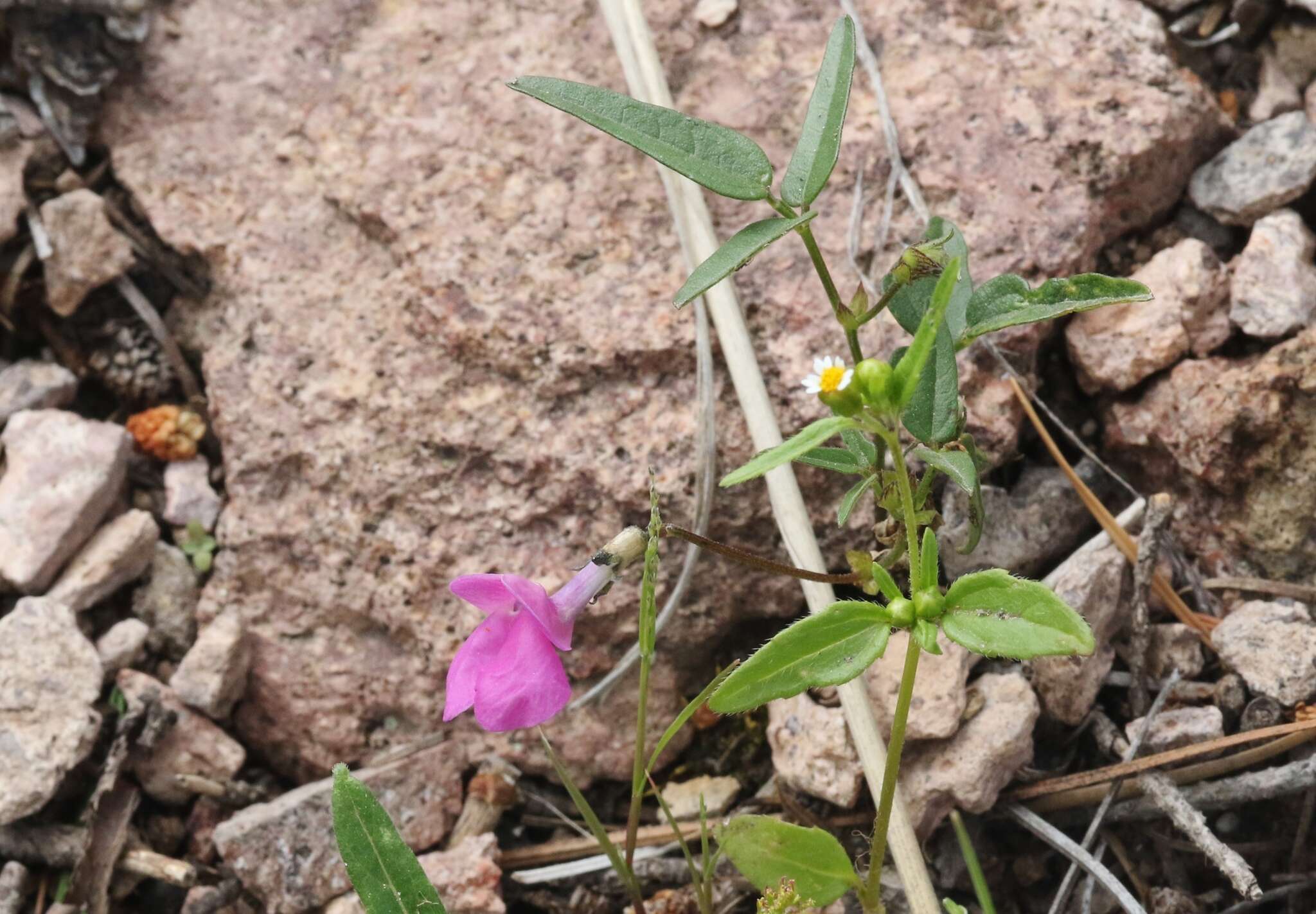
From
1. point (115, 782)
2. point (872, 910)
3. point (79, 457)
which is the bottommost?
point (872, 910)

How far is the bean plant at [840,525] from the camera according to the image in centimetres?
169

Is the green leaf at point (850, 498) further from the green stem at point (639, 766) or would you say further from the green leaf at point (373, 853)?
the green leaf at point (373, 853)

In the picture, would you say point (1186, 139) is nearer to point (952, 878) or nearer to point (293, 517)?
point (952, 878)

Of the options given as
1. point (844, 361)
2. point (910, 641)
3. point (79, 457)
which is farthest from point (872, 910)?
point (79, 457)

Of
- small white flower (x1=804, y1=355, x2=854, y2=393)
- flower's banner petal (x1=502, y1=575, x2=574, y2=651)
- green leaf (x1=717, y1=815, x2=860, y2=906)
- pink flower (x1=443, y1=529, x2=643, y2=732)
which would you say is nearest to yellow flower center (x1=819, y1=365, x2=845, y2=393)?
small white flower (x1=804, y1=355, x2=854, y2=393)

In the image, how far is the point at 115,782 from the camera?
2434mm

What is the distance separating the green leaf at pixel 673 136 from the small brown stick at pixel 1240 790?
1357 mm

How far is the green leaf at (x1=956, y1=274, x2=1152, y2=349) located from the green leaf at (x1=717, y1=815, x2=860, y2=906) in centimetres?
91

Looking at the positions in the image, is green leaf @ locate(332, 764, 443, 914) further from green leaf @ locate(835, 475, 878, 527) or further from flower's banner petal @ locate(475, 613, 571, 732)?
green leaf @ locate(835, 475, 878, 527)

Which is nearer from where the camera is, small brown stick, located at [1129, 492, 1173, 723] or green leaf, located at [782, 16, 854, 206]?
green leaf, located at [782, 16, 854, 206]

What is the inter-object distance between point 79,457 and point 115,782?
2.54 ft

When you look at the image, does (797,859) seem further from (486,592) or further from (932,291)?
(932,291)

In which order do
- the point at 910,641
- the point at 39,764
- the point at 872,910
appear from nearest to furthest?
1. the point at 910,641
2. the point at 872,910
3. the point at 39,764

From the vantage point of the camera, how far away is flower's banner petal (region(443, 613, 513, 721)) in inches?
74.6
